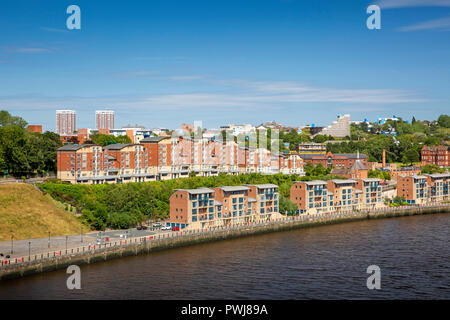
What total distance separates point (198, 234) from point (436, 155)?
92767 mm

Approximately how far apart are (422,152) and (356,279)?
10037 cm

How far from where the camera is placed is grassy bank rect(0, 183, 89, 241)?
54.3m

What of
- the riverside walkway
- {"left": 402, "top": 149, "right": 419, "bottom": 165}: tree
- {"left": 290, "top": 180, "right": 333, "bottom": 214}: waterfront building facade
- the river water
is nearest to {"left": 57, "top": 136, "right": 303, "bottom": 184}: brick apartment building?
{"left": 290, "top": 180, "right": 333, "bottom": 214}: waterfront building facade

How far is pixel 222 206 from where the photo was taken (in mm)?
67438

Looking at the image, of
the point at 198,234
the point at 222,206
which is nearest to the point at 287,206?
the point at 222,206

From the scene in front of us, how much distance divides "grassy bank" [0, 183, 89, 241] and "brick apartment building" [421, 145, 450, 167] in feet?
328

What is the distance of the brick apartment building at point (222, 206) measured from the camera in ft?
206

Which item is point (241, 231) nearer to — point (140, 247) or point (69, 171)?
point (140, 247)

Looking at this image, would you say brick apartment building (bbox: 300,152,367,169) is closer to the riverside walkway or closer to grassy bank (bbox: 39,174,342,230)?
the riverside walkway

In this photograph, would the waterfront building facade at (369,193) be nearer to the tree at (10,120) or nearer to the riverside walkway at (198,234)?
the riverside walkway at (198,234)

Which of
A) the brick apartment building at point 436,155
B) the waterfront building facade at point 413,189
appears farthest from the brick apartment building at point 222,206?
the brick apartment building at point 436,155

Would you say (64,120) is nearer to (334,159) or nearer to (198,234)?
(334,159)

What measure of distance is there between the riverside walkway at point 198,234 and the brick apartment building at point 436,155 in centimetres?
4616

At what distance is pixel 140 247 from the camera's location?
53.9m
